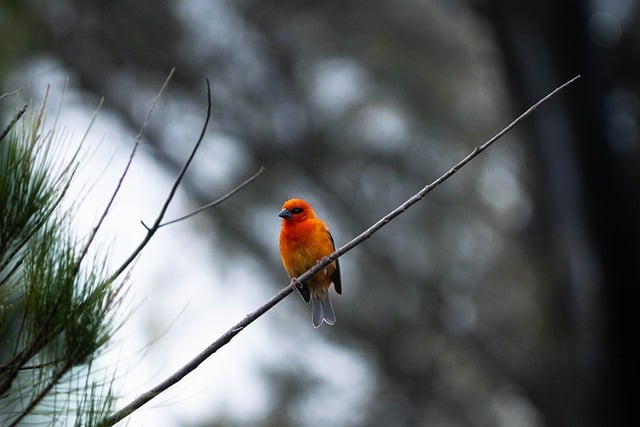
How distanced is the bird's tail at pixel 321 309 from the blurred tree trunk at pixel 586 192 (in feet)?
5.72

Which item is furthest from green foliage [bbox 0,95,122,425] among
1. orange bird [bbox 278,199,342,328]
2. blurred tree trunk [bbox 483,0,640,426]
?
blurred tree trunk [bbox 483,0,640,426]

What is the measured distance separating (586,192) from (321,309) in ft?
6.27

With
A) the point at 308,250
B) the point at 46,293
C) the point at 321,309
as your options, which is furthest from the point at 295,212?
the point at 46,293

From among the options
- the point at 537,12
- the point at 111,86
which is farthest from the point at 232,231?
the point at 537,12

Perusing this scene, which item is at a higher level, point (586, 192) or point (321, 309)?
point (586, 192)

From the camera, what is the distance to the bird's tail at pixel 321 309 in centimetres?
330

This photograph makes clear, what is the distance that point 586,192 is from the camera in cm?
456

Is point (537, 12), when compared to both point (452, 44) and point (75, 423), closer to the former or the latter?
point (452, 44)

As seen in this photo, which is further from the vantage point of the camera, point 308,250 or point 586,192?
point 586,192

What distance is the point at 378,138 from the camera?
6.23 meters

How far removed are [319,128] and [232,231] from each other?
99 centimetres

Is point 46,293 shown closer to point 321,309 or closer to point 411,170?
point 321,309

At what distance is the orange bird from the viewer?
10.5 ft

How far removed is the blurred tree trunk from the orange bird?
1.74 meters
